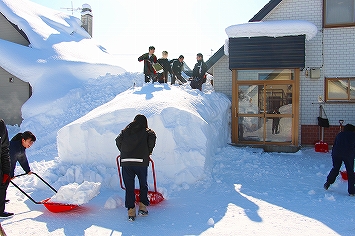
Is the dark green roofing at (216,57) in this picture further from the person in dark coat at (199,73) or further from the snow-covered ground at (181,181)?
the snow-covered ground at (181,181)

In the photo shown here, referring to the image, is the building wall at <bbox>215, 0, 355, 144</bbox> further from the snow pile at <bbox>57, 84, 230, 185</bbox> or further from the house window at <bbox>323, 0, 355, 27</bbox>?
the snow pile at <bbox>57, 84, 230, 185</bbox>

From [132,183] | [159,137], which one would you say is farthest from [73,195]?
[159,137]

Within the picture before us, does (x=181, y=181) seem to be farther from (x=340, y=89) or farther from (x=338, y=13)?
(x=338, y=13)

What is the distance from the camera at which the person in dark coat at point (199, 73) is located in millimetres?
11000

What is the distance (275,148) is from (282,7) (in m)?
4.77

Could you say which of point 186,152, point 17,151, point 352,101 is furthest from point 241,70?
point 17,151

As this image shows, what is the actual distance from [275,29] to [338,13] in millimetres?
2536

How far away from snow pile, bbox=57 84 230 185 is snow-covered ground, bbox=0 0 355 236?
2 centimetres

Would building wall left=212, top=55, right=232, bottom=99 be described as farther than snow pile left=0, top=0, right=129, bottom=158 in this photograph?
No

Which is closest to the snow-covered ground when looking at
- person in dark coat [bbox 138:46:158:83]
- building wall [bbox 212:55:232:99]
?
building wall [bbox 212:55:232:99]

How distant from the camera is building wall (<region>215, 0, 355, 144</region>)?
402 inches

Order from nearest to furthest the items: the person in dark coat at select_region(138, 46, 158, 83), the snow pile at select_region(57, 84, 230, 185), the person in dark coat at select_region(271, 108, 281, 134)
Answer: the snow pile at select_region(57, 84, 230, 185)
the person in dark coat at select_region(271, 108, 281, 134)
the person in dark coat at select_region(138, 46, 158, 83)

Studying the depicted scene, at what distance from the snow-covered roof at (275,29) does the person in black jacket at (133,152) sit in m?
6.17

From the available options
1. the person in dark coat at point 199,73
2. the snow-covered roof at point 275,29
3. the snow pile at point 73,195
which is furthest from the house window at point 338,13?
the snow pile at point 73,195
